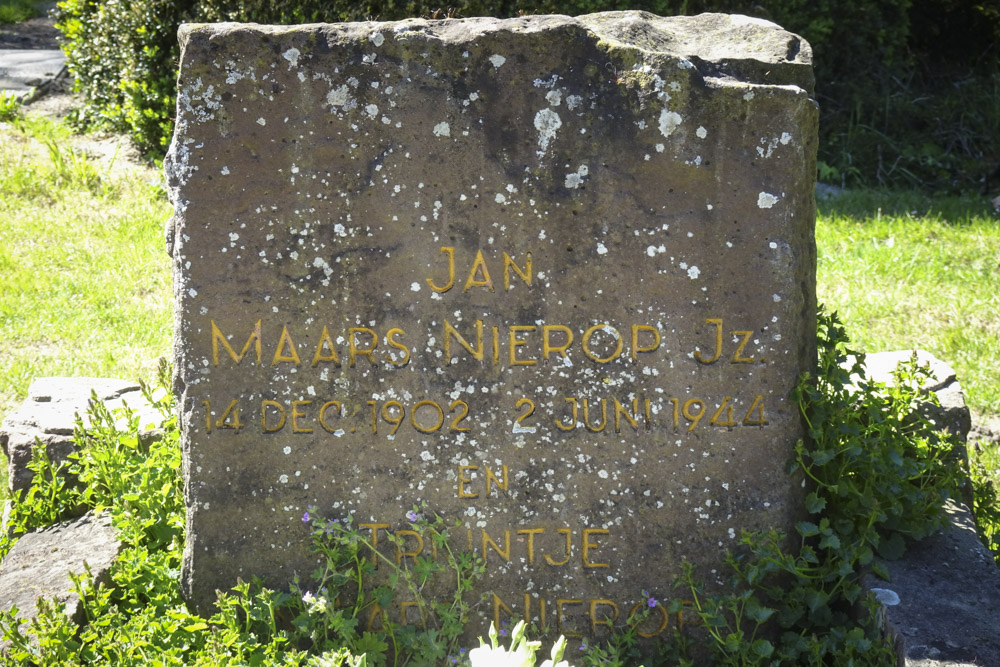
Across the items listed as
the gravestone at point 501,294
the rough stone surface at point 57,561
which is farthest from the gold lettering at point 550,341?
the rough stone surface at point 57,561

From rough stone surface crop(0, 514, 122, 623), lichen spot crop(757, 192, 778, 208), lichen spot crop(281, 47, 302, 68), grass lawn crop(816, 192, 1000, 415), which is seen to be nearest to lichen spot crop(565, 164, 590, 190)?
lichen spot crop(757, 192, 778, 208)

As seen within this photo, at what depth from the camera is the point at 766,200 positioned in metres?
2.57

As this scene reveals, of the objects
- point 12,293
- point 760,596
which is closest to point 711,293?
point 760,596

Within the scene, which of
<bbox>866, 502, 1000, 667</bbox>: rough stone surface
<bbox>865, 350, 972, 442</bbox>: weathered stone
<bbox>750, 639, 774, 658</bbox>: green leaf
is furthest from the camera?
<bbox>865, 350, 972, 442</bbox>: weathered stone

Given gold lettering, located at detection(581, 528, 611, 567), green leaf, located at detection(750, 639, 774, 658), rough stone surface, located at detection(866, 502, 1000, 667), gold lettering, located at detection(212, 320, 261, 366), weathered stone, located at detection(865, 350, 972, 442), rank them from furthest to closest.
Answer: weathered stone, located at detection(865, 350, 972, 442) → gold lettering, located at detection(581, 528, 611, 567) → gold lettering, located at detection(212, 320, 261, 366) → green leaf, located at detection(750, 639, 774, 658) → rough stone surface, located at detection(866, 502, 1000, 667)

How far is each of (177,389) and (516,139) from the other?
117 cm

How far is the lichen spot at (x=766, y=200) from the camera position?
257cm

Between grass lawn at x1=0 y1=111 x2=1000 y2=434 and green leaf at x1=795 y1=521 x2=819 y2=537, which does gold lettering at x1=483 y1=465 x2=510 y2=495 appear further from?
grass lawn at x1=0 y1=111 x2=1000 y2=434

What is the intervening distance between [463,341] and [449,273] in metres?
0.19

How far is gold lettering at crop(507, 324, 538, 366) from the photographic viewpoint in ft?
8.70

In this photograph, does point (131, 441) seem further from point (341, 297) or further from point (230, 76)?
point (230, 76)

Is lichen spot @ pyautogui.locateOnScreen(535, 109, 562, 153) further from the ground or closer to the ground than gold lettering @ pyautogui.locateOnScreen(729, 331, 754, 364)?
further from the ground

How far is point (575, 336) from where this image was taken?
265 cm

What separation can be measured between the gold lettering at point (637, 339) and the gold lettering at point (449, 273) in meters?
0.51
